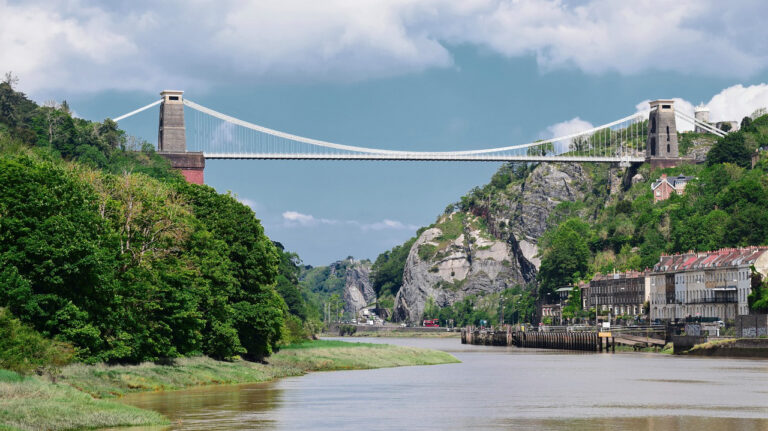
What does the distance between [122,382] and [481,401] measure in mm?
15495

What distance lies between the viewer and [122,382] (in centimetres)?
5203

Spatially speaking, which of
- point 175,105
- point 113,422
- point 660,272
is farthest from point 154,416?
point 175,105

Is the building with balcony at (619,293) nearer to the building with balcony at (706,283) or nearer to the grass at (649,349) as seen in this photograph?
the building with balcony at (706,283)

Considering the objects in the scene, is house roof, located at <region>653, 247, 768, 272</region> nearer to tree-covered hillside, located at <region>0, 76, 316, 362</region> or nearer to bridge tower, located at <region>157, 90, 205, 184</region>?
tree-covered hillside, located at <region>0, 76, 316, 362</region>

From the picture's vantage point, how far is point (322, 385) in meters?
63.1

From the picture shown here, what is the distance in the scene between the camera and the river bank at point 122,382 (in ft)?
126

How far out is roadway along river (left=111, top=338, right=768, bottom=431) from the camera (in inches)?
1697

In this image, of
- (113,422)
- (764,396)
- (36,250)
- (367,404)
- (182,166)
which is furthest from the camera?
(182,166)

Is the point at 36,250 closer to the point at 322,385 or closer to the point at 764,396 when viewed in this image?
the point at 322,385

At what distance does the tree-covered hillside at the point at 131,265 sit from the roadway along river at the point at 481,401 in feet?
12.4

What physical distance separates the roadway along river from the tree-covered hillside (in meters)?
3.79

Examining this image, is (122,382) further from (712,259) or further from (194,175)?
(194,175)

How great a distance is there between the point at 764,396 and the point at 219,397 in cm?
2453

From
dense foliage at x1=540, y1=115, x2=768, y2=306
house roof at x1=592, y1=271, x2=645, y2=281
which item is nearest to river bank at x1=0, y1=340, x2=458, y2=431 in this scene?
house roof at x1=592, y1=271, x2=645, y2=281
